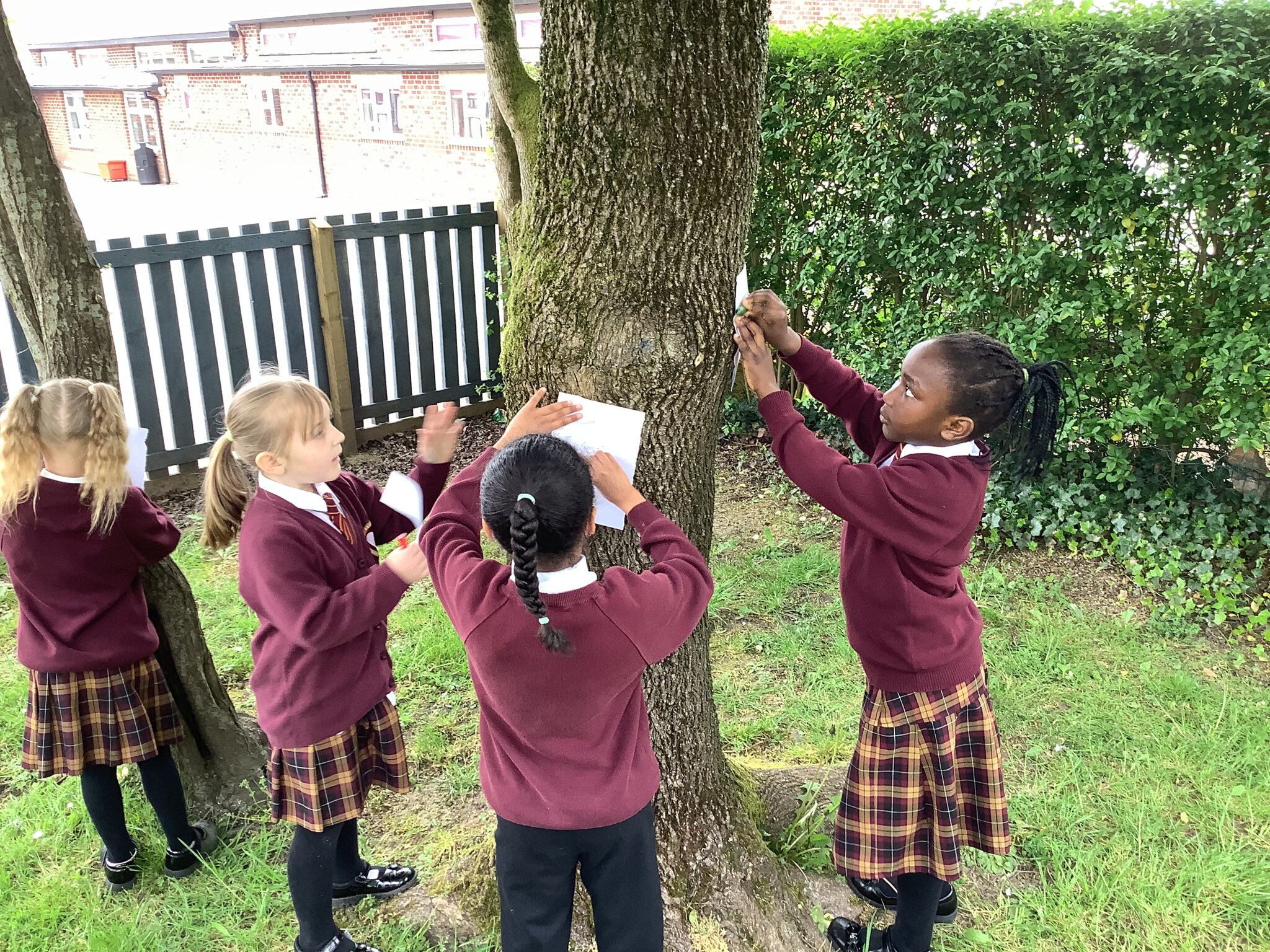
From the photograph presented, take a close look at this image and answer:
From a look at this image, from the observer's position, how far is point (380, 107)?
24250 millimetres

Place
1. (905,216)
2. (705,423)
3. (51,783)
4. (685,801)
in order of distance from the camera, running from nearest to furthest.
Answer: (705,423) < (685,801) < (51,783) < (905,216)

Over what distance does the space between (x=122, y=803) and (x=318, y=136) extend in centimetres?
2697

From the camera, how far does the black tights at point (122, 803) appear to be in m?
2.53

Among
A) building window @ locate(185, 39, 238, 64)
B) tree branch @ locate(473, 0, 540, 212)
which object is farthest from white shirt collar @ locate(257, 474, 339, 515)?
building window @ locate(185, 39, 238, 64)

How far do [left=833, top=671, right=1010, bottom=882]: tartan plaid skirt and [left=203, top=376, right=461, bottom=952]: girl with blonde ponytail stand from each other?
1.16 metres

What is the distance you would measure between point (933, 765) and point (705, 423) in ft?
3.31

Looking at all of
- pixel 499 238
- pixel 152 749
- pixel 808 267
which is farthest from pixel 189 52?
pixel 152 749

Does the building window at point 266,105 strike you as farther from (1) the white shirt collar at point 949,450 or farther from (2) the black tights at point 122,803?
(1) the white shirt collar at point 949,450

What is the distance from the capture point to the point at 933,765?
221 centimetres

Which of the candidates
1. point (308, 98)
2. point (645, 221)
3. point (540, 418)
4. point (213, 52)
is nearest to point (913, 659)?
point (540, 418)

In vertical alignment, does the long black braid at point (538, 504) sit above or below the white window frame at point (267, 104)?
below

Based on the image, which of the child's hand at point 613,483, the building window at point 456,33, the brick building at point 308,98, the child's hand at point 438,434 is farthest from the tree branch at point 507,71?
the building window at point 456,33

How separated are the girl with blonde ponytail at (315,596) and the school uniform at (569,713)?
13.7 inches

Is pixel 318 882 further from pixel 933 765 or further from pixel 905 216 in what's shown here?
pixel 905 216
